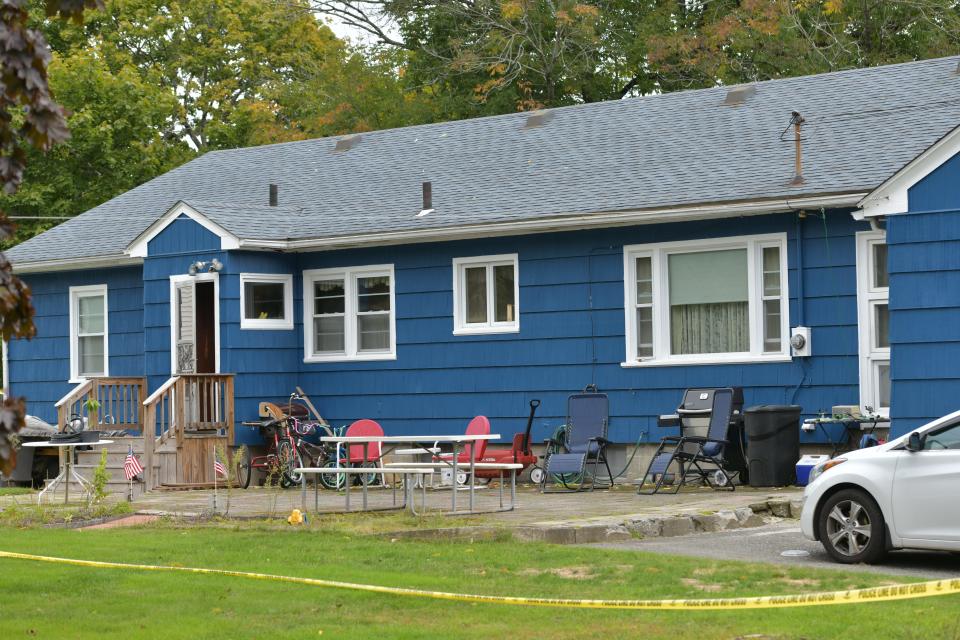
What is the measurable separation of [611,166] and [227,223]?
17.0ft

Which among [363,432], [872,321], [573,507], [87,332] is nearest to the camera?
[573,507]

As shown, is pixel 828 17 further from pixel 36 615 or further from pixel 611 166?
pixel 36 615

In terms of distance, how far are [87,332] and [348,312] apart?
5.28m

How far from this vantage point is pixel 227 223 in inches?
827

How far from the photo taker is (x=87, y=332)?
80.1 ft

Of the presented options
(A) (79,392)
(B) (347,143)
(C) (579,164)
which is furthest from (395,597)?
(B) (347,143)

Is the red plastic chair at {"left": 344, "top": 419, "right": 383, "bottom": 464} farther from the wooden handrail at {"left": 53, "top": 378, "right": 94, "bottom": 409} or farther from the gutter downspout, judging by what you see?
the gutter downspout

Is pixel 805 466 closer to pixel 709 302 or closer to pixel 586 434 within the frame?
pixel 709 302

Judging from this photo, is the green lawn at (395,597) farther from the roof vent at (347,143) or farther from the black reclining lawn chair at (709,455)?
the roof vent at (347,143)

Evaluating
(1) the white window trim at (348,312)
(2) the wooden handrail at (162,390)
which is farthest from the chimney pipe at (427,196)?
(2) the wooden handrail at (162,390)

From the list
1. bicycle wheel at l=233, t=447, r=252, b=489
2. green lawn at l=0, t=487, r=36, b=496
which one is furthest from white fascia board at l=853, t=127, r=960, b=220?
green lawn at l=0, t=487, r=36, b=496

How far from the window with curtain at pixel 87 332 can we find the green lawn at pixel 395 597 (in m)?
11.4

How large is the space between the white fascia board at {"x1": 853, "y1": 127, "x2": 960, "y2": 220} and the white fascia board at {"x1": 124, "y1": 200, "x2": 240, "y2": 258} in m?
8.96

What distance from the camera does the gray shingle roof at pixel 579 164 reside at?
18.5 metres
